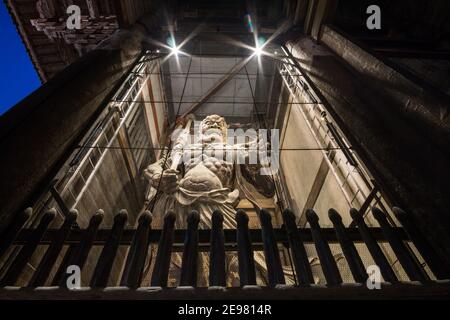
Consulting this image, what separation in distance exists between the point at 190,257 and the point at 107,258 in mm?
483

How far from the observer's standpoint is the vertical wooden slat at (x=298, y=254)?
1.33m

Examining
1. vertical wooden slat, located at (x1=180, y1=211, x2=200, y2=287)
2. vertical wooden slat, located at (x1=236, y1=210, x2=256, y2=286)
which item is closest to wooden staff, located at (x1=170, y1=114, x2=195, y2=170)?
vertical wooden slat, located at (x1=180, y1=211, x2=200, y2=287)

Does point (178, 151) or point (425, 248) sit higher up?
point (178, 151)

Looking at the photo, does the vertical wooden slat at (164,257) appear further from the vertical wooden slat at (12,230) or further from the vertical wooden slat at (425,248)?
the vertical wooden slat at (425,248)

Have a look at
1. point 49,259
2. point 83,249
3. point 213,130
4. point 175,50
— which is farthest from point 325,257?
point 175,50

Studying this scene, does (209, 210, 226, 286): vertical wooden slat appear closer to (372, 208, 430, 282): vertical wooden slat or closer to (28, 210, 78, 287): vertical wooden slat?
(28, 210, 78, 287): vertical wooden slat

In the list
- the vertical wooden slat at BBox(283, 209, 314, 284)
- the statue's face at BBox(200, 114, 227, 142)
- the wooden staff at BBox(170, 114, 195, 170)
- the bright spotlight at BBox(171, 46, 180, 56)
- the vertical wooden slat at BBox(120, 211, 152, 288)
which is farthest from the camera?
the statue's face at BBox(200, 114, 227, 142)

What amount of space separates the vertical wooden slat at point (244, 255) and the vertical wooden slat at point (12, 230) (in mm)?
1352

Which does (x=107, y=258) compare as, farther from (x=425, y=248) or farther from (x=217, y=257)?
(x=425, y=248)

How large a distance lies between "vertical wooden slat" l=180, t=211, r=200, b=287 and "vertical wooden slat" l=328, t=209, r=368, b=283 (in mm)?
906

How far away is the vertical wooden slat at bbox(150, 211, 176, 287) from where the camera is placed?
1290 millimetres

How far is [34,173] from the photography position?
1836 millimetres

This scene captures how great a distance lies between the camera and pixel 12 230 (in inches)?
58.9

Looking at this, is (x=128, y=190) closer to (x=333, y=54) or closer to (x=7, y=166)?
(x=7, y=166)
